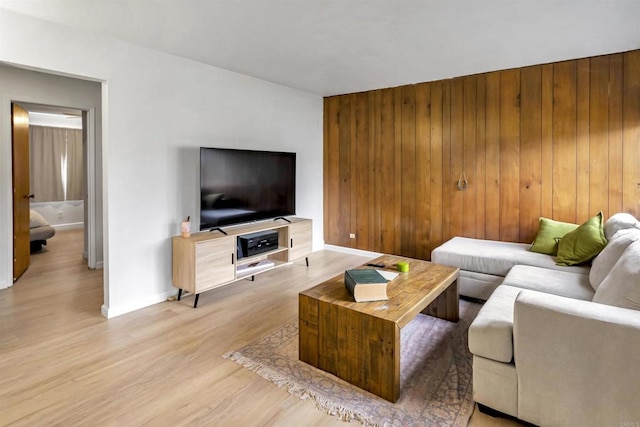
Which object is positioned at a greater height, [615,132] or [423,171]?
[615,132]

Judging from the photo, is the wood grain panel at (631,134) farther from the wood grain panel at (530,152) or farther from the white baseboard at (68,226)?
the white baseboard at (68,226)

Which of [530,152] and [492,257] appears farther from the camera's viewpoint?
[530,152]

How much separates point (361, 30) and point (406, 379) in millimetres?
2516

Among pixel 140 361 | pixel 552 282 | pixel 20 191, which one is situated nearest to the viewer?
pixel 140 361

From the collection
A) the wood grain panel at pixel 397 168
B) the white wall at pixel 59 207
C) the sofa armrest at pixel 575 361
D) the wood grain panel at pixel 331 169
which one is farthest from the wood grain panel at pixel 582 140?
the white wall at pixel 59 207

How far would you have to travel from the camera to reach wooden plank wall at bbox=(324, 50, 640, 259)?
3.36 m

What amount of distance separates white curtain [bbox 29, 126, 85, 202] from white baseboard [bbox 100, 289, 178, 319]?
229 inches

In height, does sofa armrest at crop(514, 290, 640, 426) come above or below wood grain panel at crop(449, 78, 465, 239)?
below

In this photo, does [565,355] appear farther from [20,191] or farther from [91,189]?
[20,191]

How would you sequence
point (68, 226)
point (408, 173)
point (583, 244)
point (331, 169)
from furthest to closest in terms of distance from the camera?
point (68, 226)
point (331, 169)
point (408, 173)
point (583, 244)

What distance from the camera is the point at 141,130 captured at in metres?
3.07

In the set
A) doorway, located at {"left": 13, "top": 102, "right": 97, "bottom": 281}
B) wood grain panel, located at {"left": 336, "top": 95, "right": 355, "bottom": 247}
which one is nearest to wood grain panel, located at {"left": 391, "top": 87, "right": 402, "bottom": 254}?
wood grain panel, located at {"left": 336, "top": 95, "right": 355, "bottom": 247}

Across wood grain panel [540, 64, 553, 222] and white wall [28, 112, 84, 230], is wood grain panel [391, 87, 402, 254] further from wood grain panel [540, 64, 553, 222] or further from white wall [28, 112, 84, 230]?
white wall [28, 112, 84, 230]

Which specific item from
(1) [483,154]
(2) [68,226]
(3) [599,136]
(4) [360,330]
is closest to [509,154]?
(1) [483,154]
